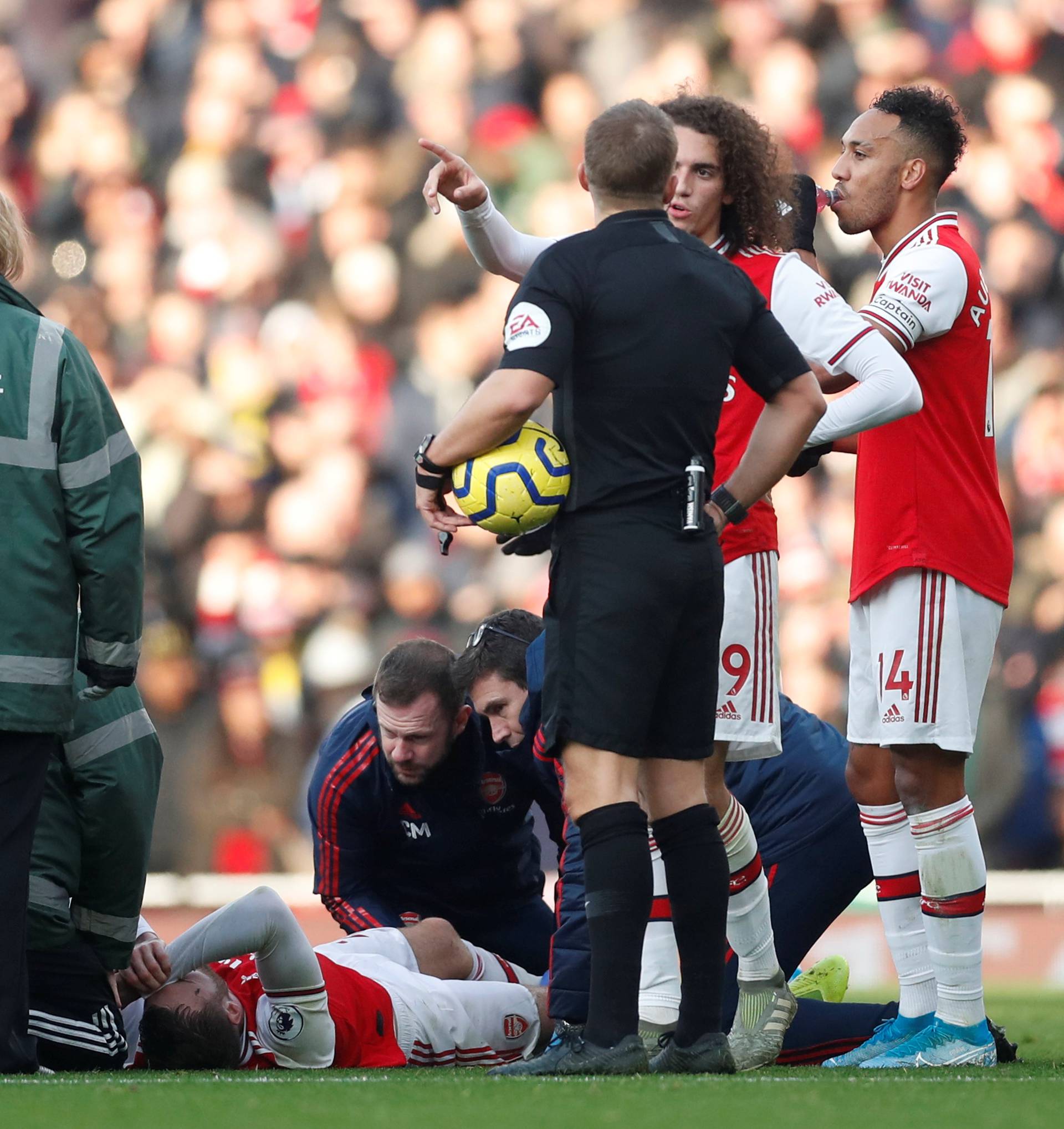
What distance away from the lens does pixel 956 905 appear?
368 cm

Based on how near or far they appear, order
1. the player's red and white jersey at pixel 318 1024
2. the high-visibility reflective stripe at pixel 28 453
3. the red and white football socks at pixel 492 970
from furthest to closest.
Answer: the red and white football socks at pixel 492 970
the player's red and white jersey at pixel 318 1024
the high-visibility reflective stripe at pixel 28 453

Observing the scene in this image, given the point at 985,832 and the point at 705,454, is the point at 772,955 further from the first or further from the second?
the point at 985,832

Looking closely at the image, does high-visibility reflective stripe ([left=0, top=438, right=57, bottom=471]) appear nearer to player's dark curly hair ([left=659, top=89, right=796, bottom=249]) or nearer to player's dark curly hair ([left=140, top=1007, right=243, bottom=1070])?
player's dark curly hair ([left=140, top=1007, right=243, bottom=1070])

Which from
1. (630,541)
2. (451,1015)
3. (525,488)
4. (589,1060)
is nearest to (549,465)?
(525,488)

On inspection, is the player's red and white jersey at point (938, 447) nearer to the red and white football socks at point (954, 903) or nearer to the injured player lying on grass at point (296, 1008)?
the red and white football socks at point (954, 903)

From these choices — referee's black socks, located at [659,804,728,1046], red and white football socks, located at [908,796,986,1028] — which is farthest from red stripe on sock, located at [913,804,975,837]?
referee's black socks, located at [659,804,728,1046]

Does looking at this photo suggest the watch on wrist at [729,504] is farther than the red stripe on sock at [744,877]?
No

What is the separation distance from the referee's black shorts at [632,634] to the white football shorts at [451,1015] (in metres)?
1.16

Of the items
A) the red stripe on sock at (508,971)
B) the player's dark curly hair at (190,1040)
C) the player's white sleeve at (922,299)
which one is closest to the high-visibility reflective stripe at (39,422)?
the player's dark curly hair at (190,1040)

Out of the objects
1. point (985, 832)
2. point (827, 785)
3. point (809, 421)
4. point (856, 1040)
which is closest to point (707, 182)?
point (809, 421)

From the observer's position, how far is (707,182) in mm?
4020

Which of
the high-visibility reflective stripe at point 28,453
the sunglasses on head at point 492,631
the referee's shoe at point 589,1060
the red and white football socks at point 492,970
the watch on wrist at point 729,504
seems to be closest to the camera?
the referee's shoe at point 589,1060

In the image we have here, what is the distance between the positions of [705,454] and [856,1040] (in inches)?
58.6

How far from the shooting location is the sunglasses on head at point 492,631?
4.96 meters
